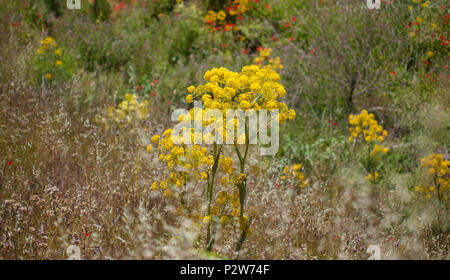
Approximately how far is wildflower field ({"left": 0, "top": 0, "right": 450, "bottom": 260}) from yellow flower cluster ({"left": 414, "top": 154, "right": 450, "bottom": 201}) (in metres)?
0.02

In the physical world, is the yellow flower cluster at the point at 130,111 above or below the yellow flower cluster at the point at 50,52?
below

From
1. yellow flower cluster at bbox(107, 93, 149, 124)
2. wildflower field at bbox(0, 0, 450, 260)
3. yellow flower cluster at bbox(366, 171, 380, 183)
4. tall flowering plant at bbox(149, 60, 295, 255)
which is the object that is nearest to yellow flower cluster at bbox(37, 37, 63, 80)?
wildflower field at bbox(0, 0, 450, 260)

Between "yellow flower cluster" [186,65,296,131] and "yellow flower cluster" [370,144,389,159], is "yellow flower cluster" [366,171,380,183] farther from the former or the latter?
"yellow flower cluster" [186,65,296,131]

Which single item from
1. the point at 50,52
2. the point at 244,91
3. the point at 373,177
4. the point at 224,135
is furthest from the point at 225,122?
the point at 50,52

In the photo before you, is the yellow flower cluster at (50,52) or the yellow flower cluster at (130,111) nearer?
the yellow flower cluster at (130,111)

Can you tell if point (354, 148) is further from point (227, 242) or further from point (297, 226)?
point (227, 242)

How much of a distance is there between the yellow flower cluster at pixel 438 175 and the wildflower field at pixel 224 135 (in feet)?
0.06

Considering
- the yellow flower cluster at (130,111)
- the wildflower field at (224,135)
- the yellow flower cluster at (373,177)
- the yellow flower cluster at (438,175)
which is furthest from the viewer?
the yellow flower cluster at (130,111)


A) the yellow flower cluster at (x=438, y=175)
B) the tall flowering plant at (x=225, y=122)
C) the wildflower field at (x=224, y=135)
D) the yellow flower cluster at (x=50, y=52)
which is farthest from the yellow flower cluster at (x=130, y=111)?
the yellow flower cluster at (x=438, y=175)

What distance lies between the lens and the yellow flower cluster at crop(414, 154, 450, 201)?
2.94 m

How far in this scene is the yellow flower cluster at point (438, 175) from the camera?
2941mm

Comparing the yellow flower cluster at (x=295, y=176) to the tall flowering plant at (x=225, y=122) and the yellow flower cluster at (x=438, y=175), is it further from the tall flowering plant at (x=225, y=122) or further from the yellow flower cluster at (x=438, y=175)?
the tall flowering plant at (x=225, y=122)

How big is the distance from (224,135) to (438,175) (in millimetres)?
2170
